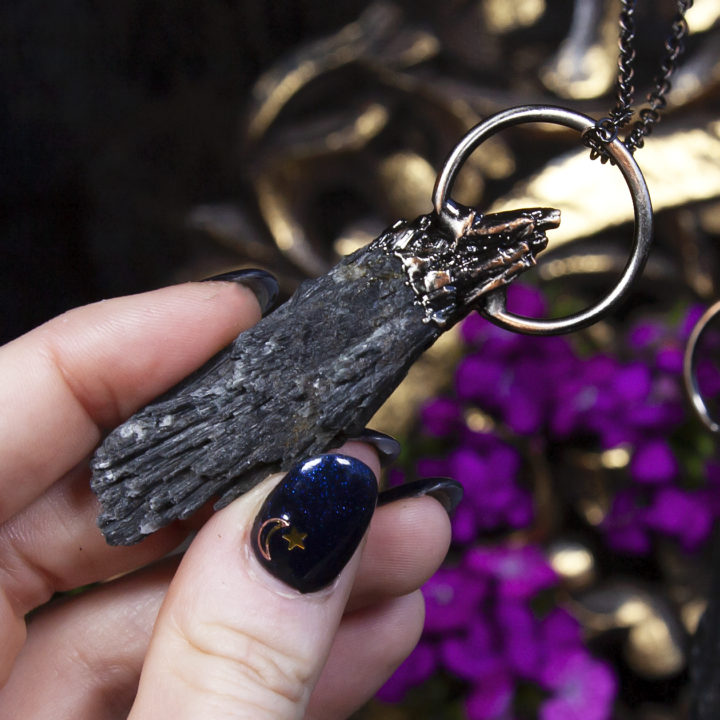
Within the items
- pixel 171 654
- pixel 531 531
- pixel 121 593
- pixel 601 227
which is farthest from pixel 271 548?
pixel 601 227

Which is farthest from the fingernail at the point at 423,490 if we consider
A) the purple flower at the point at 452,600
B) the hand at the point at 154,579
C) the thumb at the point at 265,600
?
the purple flower at the point at 452,600

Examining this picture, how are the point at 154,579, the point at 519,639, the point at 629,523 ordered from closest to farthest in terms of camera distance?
the point at 154,579 < the point at 519,639 < the point at 629,523

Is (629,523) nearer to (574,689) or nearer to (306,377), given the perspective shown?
(574,689)

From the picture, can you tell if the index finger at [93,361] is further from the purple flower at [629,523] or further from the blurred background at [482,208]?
the purple flower at [629,523]

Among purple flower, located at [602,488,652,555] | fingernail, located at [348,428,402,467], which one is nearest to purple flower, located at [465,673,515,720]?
purple flower, located at [602,488,652,555]

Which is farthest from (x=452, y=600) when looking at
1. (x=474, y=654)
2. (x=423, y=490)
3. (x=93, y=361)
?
(x=93, y=361)
